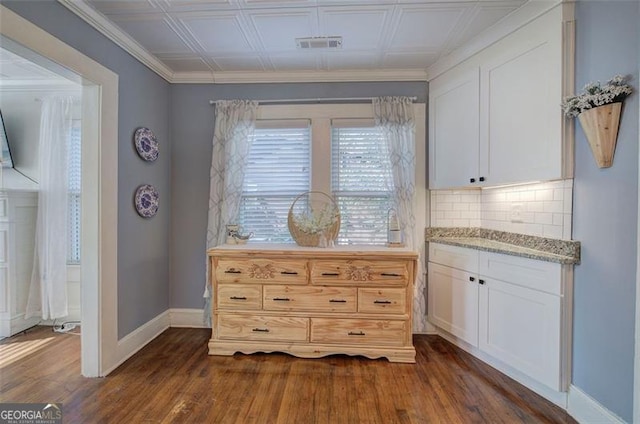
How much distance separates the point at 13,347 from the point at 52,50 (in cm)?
256

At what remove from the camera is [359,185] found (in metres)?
3.00

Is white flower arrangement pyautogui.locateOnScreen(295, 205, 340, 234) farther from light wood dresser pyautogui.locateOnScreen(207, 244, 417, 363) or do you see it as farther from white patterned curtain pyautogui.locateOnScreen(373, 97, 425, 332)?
white patterned curtain pyautogui.locateOnScreen(373, 97, 425, 332)

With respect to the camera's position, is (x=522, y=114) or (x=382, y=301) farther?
(x=382, y=301)

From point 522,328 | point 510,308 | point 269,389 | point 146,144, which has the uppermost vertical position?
point 146,144

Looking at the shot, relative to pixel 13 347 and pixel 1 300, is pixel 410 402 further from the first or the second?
pixel 1 300

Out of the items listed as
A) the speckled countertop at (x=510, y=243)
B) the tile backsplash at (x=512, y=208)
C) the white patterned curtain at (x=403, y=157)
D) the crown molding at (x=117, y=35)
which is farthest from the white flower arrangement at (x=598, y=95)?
the crown molding at (x=117, y=35)

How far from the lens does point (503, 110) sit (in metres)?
2.23

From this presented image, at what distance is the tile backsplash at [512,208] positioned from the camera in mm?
1976

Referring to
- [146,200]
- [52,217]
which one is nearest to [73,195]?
[52,217]

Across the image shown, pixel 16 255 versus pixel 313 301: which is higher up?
pixel 16 255

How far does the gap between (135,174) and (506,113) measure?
3053 millimetres

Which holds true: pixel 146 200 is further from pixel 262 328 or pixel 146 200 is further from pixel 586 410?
pixel 586 410

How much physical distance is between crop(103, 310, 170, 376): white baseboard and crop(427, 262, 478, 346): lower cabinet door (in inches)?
106

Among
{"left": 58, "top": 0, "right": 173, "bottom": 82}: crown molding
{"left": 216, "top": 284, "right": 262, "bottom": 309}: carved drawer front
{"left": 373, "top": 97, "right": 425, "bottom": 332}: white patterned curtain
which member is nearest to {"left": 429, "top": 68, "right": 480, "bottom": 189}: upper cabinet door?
{"left": 373, "top": 97, "right": 425, "bottom": 332}: white patterned curtain
